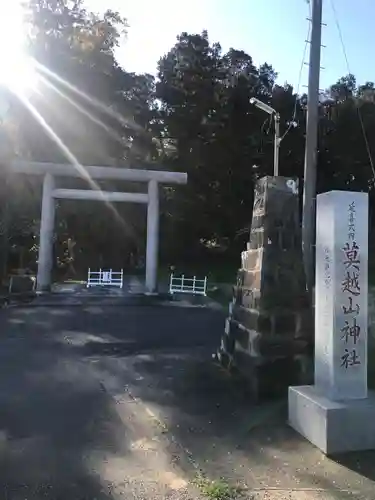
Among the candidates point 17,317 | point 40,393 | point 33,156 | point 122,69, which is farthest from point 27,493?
point 122,69

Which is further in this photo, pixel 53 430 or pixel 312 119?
pixel 312 119

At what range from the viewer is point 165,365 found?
709 cm

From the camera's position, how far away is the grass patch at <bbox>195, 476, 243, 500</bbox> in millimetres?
3156

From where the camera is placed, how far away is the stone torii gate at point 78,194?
16.0 m

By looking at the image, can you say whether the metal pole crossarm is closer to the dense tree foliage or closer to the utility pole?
the dense tree foliage

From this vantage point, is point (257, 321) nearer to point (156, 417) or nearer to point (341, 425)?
point (156, 417)

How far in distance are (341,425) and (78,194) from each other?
1395 cm

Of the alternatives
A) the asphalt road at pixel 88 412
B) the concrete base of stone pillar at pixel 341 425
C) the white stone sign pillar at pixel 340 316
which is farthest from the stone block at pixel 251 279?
the concrete base of stone pillar at pixel 341 425

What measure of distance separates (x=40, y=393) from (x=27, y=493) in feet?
7.93

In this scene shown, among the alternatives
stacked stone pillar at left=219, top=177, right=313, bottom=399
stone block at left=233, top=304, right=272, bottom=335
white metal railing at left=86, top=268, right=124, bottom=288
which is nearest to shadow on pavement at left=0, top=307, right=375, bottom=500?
stacked stone pillar at left=219, top=177, right=313, bottom=399

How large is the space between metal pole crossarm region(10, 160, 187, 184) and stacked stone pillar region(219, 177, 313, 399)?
1043cm

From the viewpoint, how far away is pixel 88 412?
4.91 metres

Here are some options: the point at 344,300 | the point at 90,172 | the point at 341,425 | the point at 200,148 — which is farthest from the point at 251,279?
the point at 200,148

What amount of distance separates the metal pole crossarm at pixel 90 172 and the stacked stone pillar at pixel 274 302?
10429 millimetres
